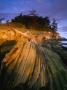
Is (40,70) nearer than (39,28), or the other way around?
(40,70)

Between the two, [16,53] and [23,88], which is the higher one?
[16,53]

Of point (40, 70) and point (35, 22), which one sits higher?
point (35, 22)

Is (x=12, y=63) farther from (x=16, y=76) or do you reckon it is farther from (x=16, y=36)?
(x=16, y=36)

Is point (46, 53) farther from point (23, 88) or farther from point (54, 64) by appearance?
point (23, 88)

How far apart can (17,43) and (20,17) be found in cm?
123

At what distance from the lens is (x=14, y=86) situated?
219 inches

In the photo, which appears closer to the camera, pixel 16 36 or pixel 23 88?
pixel 23 88

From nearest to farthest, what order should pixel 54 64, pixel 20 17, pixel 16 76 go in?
pixel 16 76, pixel 54 64, pixel 20 17

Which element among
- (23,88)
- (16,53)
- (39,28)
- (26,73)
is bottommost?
(23,88)

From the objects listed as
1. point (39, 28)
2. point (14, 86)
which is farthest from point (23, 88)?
point (39, 28)

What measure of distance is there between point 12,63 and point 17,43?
20.6 inches

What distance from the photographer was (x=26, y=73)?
557cm

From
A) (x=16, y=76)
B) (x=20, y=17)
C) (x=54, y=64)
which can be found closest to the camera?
(x=16, y=76)

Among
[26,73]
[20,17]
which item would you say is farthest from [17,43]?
[20,17]
